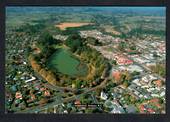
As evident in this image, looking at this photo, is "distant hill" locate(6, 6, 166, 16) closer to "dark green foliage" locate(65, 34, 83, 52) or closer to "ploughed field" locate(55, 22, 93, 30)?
"ploughed field" locate(55, 22, 93, 30)

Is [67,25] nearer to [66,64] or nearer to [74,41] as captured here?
[74,41]

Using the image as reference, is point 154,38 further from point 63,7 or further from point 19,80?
point 19,80

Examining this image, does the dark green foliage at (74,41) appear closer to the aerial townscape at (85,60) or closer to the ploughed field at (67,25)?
the aerial townscape at (85,60)

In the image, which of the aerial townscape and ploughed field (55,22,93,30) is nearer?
the aerial townscape

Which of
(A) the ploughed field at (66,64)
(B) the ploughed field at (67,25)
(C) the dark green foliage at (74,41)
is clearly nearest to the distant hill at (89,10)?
(B) the ploughed field at (67,25)

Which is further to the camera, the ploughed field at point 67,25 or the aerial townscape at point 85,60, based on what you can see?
the ploughed field at point 67,25

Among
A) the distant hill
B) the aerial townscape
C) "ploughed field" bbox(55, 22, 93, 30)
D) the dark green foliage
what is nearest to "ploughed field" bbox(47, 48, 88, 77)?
the aerial townscape

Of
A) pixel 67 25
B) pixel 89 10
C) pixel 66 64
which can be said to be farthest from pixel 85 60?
pixel 89 10

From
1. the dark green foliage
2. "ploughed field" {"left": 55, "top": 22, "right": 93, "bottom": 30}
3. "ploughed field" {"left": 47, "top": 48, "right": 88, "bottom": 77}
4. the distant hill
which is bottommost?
"ploughed field" {"left": 47, "top": 48, "right": 88, "bottom": 77}

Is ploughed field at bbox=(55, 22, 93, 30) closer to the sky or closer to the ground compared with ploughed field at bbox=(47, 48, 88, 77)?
closer to the sky
